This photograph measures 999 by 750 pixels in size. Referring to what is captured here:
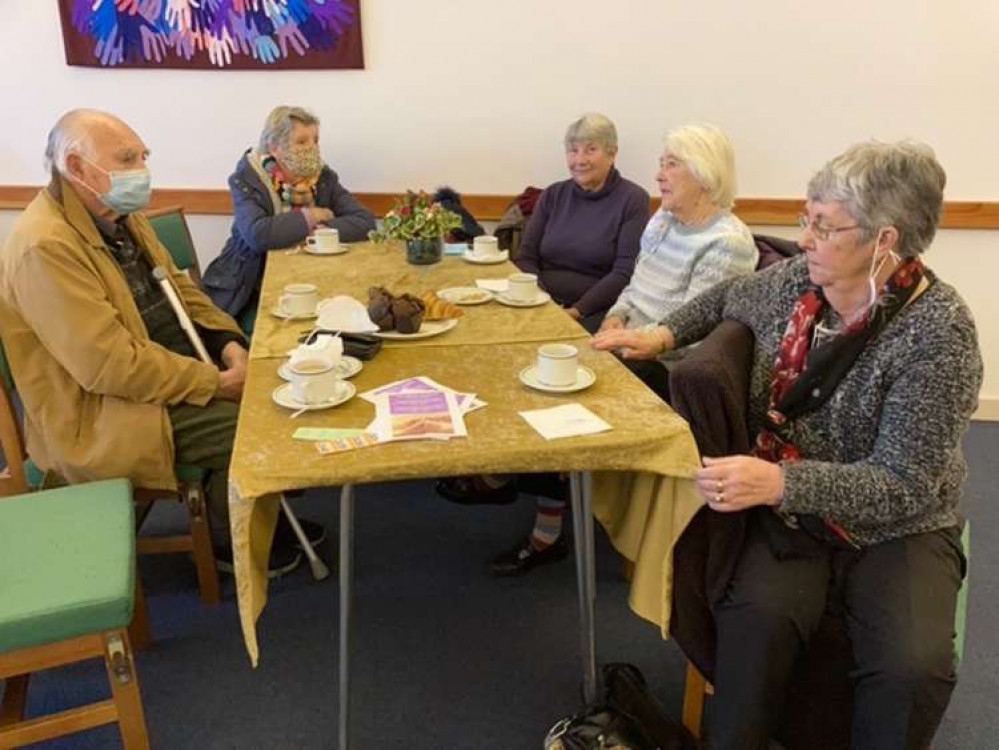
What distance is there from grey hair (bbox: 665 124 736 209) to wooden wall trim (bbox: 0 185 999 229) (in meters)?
1.15

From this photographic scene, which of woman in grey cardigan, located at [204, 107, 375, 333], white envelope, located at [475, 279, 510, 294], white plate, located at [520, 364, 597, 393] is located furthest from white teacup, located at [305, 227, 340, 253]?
white plate, located at [520, 364, 597, 393]

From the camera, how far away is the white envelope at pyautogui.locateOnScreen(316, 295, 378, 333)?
6.08 ft

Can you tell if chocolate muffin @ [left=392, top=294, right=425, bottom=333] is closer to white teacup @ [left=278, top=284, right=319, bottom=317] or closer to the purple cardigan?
white teacup @ [left=278, top=284, right=319, bottom=317]

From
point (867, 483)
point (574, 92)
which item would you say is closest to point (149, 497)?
point (867, 483)

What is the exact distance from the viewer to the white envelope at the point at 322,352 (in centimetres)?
152

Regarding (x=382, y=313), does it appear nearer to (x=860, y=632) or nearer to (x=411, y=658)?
(x=411, y=658)

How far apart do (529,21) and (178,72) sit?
1.39 m

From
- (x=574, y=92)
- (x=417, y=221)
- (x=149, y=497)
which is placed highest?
(x=574, y=92)

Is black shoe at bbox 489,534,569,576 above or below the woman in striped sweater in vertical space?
below

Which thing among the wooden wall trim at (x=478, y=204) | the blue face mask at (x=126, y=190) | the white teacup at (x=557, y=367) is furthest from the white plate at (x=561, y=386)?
the wooden wall trim at (x=478, y=204)

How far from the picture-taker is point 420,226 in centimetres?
249

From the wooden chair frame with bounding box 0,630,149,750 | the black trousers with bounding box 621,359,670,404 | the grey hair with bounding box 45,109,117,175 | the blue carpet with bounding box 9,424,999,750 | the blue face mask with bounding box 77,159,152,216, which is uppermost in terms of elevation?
the grey hair with bounding box 45,109,117,175

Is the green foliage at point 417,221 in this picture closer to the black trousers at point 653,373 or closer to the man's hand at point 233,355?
the man's hand at point 233,355

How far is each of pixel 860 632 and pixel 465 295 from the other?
1.24 meters
